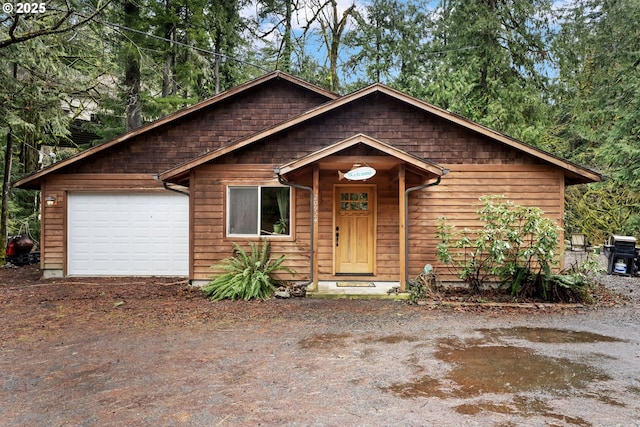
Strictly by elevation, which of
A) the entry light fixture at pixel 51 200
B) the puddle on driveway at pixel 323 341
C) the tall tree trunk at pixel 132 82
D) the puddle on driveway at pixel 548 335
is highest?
the tall tree trunk at pixel 132 82

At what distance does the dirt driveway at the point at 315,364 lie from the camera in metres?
3.04

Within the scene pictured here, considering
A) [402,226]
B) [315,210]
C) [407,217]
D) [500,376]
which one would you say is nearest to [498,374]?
[500,376]

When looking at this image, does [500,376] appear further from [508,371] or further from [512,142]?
[512,142]

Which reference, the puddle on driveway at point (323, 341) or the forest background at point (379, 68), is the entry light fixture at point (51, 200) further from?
the puddle on driveway at point (323, 341)

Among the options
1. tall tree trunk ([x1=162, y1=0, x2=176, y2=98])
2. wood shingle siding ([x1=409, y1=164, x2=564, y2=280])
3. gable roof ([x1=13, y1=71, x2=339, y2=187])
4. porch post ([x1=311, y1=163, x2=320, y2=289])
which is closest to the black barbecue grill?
wood shingle siding ([x1=409, y1=164, x2=564, y2=280])

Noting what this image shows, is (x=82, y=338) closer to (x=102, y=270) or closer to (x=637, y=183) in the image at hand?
(x=102, y=270)

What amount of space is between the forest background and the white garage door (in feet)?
10.3

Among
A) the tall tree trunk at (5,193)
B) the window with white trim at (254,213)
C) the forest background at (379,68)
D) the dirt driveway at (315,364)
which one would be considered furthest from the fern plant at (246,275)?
the tall tree trunk at (5,193)

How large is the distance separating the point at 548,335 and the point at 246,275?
511 centimetres

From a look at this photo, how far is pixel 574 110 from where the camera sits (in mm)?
17438

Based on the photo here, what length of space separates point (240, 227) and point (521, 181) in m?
6.08

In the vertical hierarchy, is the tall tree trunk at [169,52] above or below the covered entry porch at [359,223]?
above

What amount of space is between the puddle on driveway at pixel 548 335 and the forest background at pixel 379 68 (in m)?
10.8

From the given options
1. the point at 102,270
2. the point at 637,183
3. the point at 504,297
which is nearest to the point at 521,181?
the point at 504,297
